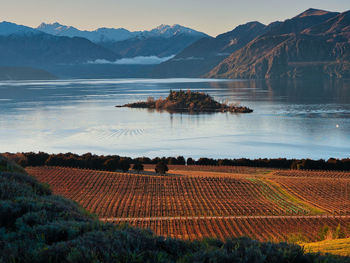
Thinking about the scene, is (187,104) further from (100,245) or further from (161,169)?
(100,245)

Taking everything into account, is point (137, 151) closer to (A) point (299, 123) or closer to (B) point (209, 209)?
(B) point (209, 209)

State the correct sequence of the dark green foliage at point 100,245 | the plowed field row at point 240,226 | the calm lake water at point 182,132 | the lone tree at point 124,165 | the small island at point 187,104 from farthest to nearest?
1. the small island at point 187,104
2. the calm lake water at point 182,132
3. the lone tree at point 124,165
4. the plowed field row at point 240,226
5. the dark green foliage at point 100,245

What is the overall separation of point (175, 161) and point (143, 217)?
1142 inches

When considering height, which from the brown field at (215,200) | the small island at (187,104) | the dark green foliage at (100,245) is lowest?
the brown field at (215,200)

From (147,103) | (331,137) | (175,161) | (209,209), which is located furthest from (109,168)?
(147,103)

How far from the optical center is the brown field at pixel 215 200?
29.6m

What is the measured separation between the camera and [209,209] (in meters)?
35.3

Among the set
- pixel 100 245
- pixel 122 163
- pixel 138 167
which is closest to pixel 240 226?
pixel 100 245

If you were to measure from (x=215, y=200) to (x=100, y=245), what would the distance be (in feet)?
110

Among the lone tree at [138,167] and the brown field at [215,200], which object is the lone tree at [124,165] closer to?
the lone tree at [138,167]

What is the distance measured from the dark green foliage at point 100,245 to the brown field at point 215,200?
48.0 ft

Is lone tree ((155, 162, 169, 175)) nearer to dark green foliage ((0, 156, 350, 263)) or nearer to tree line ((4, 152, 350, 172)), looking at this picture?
tree line ((4, 152, 350, 172))

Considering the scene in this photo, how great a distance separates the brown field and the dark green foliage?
48.0ft

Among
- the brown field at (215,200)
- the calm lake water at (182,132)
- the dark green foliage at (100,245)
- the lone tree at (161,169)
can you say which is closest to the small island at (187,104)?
the calm lake water at (182,132)
